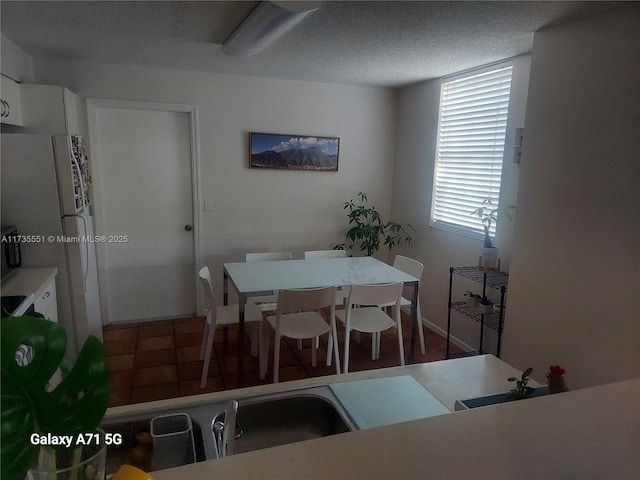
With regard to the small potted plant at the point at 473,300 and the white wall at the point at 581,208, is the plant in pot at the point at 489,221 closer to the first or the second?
the small potted plant at the point at 473,300

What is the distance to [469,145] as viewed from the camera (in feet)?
11.5

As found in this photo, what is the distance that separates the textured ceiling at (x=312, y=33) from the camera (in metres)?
2.15

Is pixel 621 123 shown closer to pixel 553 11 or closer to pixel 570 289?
A: pixel 553 11

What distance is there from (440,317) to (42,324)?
383 centimetres

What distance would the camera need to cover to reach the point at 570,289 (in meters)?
2.32

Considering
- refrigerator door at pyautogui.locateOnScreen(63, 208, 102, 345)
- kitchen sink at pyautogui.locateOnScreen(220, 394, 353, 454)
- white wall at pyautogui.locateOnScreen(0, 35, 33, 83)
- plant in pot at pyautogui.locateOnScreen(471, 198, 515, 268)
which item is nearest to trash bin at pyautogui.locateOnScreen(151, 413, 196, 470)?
kitchen sink at pyautogui.locateOnScreen(220, 394, 353, 454)

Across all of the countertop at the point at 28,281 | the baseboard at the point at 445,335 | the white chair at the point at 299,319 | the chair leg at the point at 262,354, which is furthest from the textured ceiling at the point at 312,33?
the baseboard at the point at 445,335

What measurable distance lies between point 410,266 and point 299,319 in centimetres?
109

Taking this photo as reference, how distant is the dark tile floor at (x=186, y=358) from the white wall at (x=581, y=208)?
117 centimetres

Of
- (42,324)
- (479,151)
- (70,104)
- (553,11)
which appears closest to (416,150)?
(479,151)

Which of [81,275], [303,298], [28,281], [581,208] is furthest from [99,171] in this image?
[581,208]

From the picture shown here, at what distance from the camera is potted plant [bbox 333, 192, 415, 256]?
435 centimetres

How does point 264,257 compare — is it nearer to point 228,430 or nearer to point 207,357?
point 207,357

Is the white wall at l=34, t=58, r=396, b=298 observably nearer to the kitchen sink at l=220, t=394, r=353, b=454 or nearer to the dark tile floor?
the dark tile floor
